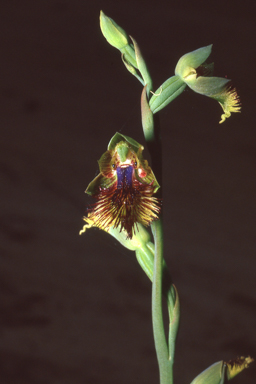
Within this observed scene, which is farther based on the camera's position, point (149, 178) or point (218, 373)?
point (218, 373)

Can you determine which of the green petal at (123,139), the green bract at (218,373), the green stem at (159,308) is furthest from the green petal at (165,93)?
the green bract at (218,373)

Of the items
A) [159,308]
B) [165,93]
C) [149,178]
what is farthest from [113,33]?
[159,308]

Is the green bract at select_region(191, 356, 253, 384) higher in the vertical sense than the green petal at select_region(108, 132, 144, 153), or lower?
lower

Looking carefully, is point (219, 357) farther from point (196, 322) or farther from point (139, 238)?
point (139, 238)

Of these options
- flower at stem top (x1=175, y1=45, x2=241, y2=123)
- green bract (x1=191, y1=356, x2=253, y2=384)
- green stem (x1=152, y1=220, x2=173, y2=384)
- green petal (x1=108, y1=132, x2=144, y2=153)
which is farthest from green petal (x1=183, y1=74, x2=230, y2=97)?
green bract (x1=191, y1=356, x2=253, y2=384)

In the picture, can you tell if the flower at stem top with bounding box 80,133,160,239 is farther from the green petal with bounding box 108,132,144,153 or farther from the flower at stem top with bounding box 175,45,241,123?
the flower at stem top with bounding box 175,45,241,123

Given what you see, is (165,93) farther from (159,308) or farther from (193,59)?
(159,308)

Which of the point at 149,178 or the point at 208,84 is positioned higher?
the point at 208,84
